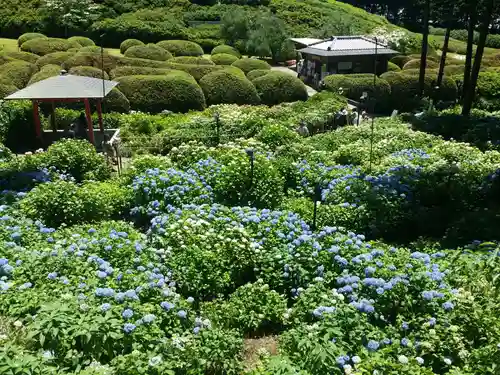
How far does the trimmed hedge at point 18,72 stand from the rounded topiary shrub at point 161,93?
3722 millimetres

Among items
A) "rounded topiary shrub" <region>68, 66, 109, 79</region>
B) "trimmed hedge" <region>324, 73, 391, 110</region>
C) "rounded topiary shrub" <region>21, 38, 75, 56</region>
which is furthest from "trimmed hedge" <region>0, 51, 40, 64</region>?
"trimmed hedge" <region>324, 73, 391, 110</region>

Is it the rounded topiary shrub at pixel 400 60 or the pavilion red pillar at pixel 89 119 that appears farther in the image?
the rounded topiary shrub at pixel 400 60

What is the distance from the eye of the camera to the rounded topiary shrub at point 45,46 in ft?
94.3

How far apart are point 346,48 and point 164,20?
18915 millimetres

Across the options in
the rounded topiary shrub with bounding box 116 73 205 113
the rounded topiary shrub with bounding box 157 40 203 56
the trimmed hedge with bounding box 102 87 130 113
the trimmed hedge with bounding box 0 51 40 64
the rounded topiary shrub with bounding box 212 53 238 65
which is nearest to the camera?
the trimmed hedge with bounding box 102 87 130 113

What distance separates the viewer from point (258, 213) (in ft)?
25.5

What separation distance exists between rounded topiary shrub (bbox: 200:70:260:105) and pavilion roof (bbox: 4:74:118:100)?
7.37m

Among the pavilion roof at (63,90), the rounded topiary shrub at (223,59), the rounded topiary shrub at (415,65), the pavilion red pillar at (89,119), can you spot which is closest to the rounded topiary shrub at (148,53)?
the rounded topiary shrub at (223,59)

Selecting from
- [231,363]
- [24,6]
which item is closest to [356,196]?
[231,363]

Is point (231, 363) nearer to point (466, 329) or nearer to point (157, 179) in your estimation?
point (466, 329)

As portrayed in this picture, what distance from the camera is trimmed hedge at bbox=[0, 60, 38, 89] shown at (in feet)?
65.2

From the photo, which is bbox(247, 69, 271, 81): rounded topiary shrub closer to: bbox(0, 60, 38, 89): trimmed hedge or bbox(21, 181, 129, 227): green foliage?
bbox(0, 60, 38, 89): trimmed hedge

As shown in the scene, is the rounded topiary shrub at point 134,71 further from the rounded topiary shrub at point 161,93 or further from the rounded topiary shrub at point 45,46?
the rounded topiary shrub at point 45,46

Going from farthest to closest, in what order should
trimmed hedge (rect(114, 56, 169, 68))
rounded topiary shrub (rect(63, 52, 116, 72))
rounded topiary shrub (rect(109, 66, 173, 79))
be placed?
trimmed hedge (rect(114, 56, 169, 68)) < rounded topiary shrub (rect(63, 52, 116, 72)) < rounded topiary shrub (rect(109, 66, 173, 79))
